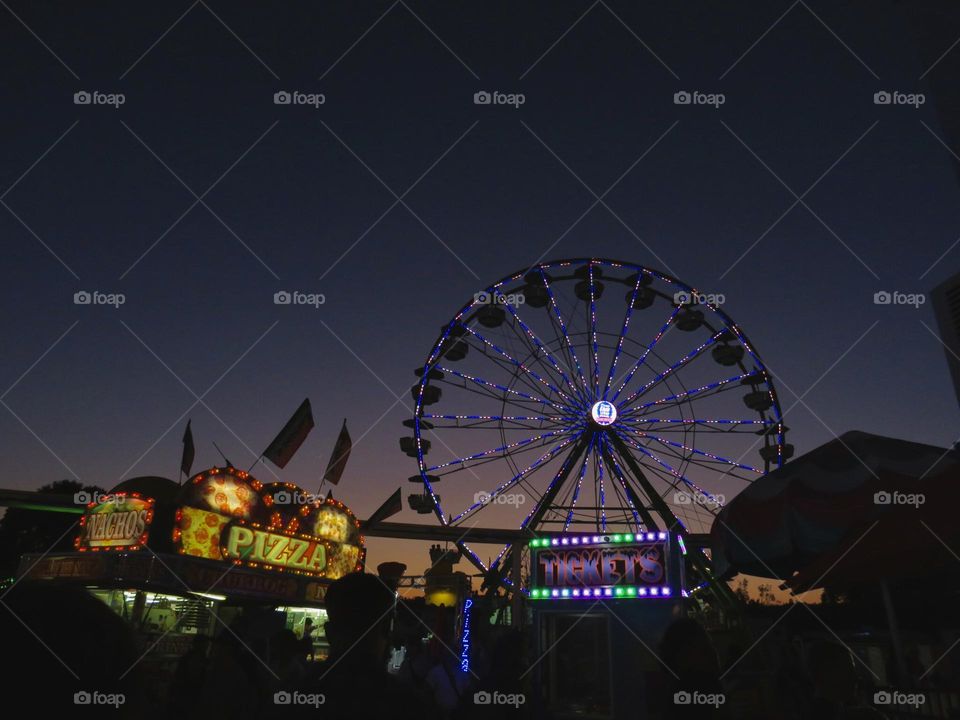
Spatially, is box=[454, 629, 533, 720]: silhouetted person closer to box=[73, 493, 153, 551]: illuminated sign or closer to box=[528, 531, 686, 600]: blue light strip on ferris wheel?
box=[528, 531, 686, 600]: blue light strip on ferris wheel

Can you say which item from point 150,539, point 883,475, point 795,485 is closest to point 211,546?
point 150,539

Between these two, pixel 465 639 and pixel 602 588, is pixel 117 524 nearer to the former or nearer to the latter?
pixel 465 639

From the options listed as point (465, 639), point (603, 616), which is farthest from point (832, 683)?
point (603, 616)

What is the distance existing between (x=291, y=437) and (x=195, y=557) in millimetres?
4807

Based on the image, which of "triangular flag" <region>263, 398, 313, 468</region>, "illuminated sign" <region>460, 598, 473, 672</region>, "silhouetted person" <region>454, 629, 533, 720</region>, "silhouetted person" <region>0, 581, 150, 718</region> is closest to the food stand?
"triangular flag" <region>263, 398, 313, 468</region>

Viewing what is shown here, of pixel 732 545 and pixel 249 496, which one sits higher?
pixel 249 496

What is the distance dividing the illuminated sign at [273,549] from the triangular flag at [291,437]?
7.16ft

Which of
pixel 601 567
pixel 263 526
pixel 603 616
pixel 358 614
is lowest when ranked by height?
pixel 358 614

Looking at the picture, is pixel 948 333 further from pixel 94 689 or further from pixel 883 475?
pixel 94 689

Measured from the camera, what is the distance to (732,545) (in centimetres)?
1144

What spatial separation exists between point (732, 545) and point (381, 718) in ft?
35.4

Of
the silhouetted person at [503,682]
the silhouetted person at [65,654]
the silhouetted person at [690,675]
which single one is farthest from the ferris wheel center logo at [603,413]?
the silhouetted person at [65,654]

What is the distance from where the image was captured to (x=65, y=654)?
3.74ft

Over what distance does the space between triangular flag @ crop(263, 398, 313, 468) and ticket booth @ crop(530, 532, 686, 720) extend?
980 cm
